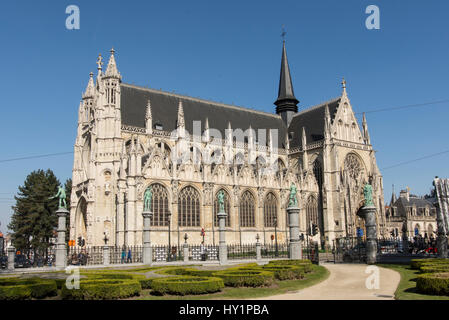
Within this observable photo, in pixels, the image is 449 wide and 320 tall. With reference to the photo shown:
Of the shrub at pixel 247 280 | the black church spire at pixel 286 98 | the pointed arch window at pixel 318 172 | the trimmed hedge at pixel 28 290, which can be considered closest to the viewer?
the trimmed hedge at pixel 28 290

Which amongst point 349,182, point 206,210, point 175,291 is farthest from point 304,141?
point 175,291

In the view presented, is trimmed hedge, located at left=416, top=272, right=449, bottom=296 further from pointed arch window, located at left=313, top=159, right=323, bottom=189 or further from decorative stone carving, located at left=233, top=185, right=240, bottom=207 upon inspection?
pointed arch window, located at left=313, top=159, right=323, bottom=189

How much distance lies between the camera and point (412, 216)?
81938 mm

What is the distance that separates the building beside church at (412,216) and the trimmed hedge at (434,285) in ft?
230

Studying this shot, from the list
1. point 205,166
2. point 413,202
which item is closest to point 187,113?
point 205,166

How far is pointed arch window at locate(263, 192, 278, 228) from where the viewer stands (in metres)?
48.8

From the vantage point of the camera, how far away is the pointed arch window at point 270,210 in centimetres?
4881

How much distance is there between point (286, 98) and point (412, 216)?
37495 mm

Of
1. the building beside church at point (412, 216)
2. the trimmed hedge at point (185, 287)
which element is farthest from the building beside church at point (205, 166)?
the building beside church at point (412, 216)

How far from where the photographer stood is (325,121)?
183 feet

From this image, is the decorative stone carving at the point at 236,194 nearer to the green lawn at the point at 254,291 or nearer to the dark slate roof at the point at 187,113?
the dark slate roof at the point at 187,113

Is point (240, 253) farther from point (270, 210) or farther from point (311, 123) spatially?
point (311, 123)

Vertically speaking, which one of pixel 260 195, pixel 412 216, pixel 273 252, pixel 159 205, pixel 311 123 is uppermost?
pixel 311 123
